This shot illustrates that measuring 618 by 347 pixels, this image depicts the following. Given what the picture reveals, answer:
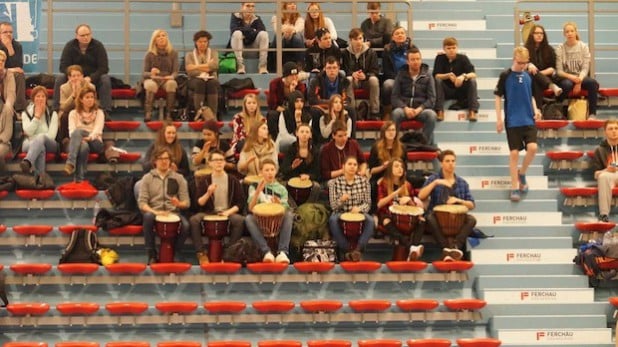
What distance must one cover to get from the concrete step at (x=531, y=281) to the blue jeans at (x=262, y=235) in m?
1.79

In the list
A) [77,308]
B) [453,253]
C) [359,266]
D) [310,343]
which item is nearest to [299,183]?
[359,266]

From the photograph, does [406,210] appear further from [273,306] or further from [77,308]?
[77,308]

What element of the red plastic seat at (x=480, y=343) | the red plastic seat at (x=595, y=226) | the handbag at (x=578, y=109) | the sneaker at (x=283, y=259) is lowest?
the red plastic seat at (x=480, y=343)

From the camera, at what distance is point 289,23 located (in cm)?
1573

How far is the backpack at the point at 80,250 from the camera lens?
42.1 feet

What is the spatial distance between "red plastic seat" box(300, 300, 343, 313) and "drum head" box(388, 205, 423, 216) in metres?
1.08

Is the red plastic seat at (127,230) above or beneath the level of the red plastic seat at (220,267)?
above

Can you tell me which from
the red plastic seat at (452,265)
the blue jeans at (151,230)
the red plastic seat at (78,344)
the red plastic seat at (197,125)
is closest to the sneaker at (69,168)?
the blue jeans at (151,230)

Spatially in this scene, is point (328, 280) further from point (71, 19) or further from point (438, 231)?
point (71, 19)

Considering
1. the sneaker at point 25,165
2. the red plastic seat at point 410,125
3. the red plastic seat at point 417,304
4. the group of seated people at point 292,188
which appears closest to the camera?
the red plastic seat at point 417,304

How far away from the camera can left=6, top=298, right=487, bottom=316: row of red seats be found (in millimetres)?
12234

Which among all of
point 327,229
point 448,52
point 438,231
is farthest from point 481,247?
point 448,52

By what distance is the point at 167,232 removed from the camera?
12.8 metres

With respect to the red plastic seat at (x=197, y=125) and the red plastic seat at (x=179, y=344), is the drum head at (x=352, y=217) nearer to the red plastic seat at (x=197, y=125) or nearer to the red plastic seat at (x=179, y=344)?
the red plastic seat at (x=179, y=344)
